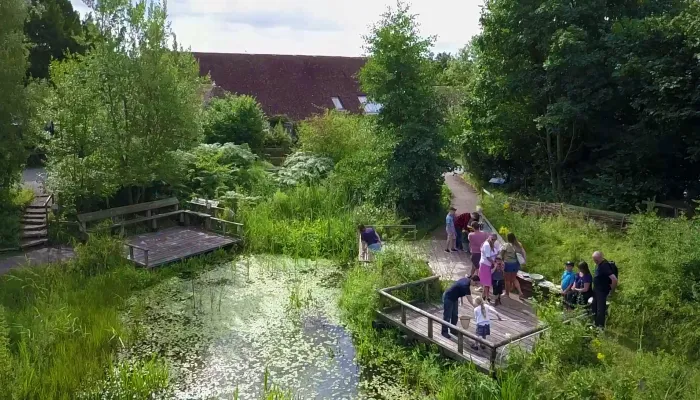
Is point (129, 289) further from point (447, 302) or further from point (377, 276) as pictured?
point (447, 302)

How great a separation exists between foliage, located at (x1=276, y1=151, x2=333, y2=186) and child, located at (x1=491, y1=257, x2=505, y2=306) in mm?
10856

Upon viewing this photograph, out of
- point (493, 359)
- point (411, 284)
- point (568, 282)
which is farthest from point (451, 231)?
point (493, 359)

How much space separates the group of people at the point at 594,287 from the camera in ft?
33.1

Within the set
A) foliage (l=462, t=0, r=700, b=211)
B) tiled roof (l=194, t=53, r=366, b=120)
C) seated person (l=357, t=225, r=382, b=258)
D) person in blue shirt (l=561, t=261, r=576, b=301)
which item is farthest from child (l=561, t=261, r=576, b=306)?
tiled roof (l=194, t=53, r=366, b=120)

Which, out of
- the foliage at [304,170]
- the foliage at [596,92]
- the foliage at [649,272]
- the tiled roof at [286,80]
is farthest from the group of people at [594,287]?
the tiled roof at [286,80]

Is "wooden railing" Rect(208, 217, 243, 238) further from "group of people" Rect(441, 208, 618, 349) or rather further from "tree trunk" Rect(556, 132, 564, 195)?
"tree trunk" Rect(556, 132, 564, 195)

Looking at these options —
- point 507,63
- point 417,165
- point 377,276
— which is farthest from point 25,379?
point 507,63

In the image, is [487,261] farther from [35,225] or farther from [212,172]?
[35,225]

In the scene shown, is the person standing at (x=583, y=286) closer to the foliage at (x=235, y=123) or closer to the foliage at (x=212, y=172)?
the foliage at (x=212, y=172)

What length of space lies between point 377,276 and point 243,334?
3213 mm

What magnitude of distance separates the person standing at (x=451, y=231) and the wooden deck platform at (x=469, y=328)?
2.83 m

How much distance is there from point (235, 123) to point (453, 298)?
18.8 m

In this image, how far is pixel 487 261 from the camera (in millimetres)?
11766

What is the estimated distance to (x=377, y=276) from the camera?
42.4ft
